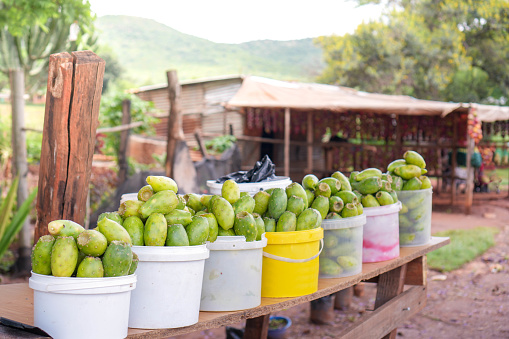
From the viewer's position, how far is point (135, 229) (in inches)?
72.7

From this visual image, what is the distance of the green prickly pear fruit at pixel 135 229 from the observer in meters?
1.83

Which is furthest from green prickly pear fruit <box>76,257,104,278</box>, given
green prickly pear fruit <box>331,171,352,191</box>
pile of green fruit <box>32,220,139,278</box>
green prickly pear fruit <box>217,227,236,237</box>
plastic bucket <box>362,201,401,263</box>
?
plastic bucket <box>362,201,401,263</box>

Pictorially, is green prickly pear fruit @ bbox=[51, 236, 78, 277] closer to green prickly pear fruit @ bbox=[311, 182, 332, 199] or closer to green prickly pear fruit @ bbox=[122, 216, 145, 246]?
green prickly pear fruit @ bbox=[122, 216, 145, 246]

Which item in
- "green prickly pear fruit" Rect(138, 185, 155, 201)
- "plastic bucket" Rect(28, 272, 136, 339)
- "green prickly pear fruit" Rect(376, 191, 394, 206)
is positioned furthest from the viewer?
"green prickly pear fruit" Rect(376, 191, 394, 206)

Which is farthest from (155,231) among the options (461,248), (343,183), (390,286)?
(461,248)

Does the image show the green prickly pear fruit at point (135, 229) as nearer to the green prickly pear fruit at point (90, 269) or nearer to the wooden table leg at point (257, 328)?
the green prickly pear fruit at point (90, 269)

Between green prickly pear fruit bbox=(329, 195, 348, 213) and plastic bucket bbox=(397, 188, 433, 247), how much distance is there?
0.76 metres

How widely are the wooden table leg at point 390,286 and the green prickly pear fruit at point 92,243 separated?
7.51 ft

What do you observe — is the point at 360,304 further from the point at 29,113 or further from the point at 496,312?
the point at 29,113

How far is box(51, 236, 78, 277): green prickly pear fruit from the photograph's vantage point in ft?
5.23

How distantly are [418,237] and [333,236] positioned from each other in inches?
39.5

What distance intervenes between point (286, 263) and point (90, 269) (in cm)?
89

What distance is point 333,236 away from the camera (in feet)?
8.50

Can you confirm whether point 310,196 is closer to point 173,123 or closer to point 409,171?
point 409,171
